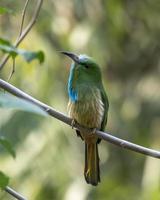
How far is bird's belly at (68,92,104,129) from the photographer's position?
148 inches

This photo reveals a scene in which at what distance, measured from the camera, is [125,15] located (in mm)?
9391

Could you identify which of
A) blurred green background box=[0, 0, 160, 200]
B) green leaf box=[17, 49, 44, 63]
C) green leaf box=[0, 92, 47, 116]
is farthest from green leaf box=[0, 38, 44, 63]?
blurred green background box=[0, 0, 160, 200]

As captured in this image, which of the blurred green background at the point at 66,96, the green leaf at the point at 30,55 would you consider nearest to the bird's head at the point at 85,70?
the green leaf at the point at 30,55

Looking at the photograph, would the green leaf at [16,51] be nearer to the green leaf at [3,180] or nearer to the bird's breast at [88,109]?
the green leaf at [3,180]

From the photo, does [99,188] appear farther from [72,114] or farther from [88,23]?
[72,114]

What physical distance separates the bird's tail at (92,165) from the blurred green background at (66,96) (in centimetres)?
285

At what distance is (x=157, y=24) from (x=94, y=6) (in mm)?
787

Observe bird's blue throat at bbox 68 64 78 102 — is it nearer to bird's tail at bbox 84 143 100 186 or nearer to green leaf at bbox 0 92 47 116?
bird's tail at bbox 84 143 100 186

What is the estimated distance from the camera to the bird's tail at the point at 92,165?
383 centimetres

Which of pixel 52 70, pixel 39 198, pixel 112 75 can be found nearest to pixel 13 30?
pixel 52 70

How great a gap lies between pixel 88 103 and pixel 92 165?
30cm

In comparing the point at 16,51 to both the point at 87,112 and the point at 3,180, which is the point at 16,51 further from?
the point at 87,112

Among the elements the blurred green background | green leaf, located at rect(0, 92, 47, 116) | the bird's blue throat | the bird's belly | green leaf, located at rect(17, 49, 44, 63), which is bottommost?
the blurred green background

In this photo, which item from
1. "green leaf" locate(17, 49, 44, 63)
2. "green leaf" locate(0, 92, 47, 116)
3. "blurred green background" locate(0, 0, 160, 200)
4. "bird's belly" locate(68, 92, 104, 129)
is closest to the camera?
"green leaf" locate(0, 92, 47, 116)
